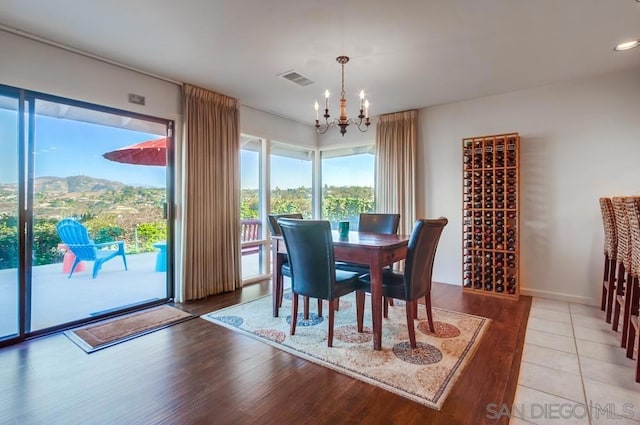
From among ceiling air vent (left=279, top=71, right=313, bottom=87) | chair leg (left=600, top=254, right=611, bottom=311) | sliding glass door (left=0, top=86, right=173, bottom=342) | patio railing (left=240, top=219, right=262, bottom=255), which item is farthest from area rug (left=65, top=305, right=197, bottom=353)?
chair leg (left=600, top=254, right=611, bottom=311)

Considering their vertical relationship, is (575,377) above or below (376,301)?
below

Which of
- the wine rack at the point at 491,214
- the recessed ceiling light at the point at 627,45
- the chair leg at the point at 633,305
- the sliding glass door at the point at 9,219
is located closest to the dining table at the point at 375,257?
the chair leg at the point at 633,305

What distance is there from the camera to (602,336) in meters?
2.71

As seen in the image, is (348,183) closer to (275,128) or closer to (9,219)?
(275,128)

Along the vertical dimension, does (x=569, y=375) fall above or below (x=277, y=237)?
below

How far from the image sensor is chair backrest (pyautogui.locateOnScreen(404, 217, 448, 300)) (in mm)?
2465

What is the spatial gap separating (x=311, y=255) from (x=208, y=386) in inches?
44.0

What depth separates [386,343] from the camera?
258 centimetres

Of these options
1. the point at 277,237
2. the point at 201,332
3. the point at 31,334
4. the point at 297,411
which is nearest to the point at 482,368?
the point at 297,411

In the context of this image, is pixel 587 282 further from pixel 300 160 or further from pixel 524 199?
pixel 300 160

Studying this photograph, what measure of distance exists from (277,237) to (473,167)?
2733 mm

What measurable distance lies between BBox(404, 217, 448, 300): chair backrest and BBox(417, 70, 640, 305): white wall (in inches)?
82.5

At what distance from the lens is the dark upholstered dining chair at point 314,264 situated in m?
2.45

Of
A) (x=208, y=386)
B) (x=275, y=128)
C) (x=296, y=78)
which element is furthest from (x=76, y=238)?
(x=275, y=128)
